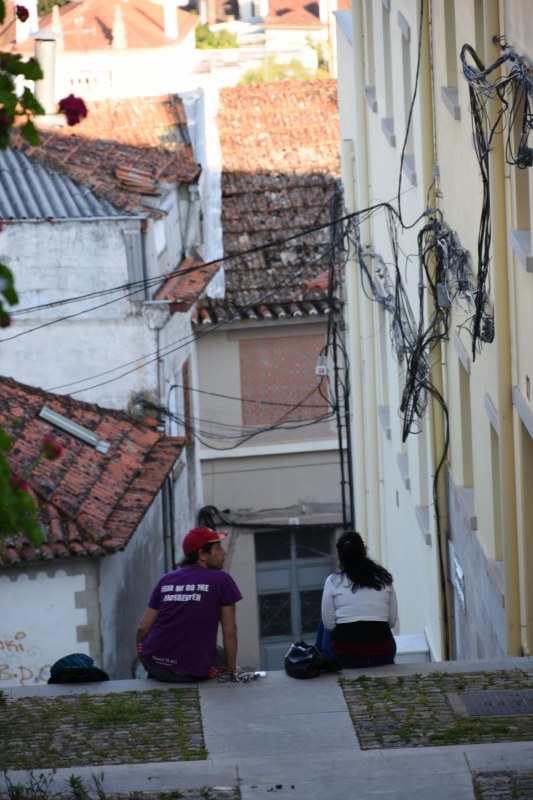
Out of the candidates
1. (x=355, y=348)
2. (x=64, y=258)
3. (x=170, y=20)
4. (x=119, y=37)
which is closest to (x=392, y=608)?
(x=64, y=258)

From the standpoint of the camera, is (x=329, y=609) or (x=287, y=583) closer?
(x=329, y=609)

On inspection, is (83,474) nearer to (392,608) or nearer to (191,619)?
(191,619)

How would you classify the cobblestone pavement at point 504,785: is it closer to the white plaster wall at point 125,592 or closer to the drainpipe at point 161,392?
the white plaster wall at point 125,592

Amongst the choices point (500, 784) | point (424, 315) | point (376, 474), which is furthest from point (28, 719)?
point (376, 474)

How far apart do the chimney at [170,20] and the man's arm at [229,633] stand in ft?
191

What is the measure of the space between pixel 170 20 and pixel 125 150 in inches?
1750

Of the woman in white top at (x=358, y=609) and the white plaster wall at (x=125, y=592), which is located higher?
the woman in white top at (x=358, y=609)

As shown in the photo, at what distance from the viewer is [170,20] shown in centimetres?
6619

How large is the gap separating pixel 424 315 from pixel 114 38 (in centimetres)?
5233

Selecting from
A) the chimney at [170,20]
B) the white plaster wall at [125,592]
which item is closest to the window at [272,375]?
the white plaster wall at [125,592]

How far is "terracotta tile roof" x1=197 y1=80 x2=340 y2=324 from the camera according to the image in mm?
27250

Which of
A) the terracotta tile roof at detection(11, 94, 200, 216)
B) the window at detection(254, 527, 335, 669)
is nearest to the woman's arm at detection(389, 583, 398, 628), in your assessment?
the terracotta tile roof at detection(11, 94, 200, 216)

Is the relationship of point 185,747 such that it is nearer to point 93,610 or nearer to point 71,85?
point 93,610

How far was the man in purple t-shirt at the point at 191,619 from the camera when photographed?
9.53 m
